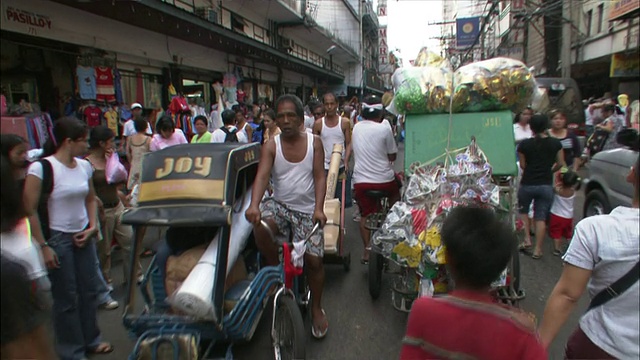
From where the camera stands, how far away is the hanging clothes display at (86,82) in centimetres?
801

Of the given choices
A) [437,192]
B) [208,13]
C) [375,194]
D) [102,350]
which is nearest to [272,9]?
[208,13]

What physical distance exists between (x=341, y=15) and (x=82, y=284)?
32.6m

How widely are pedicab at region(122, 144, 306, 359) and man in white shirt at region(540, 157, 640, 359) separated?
67.9 inches

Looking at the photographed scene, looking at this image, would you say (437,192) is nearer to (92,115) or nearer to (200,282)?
(200,282)

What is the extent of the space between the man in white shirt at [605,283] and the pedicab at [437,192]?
1328 mm

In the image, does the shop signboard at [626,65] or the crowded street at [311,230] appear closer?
the crowded street at [311,230]

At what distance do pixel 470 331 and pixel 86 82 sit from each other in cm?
870

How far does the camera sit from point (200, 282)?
2.75 metres

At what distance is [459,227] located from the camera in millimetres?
1539

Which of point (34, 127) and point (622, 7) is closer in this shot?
point (34, 127)

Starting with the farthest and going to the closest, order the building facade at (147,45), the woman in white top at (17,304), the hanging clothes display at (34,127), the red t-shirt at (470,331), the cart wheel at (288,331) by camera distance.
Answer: the building facade at (147,45), the hanging clothes display at (34,127), the cart wheel at (288,331), the red t-shirt at (470,331), the woman in white top at (17,304)

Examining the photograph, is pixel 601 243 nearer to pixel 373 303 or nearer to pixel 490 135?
pixel 490 135

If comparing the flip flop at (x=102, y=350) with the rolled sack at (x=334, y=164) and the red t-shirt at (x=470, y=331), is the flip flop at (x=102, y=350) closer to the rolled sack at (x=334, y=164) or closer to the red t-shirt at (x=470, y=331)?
the rolled sack at (x=334, y=164)

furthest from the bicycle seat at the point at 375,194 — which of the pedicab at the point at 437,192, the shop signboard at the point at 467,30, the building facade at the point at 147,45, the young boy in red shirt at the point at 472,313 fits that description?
the shop signboard at the point at 467,30
